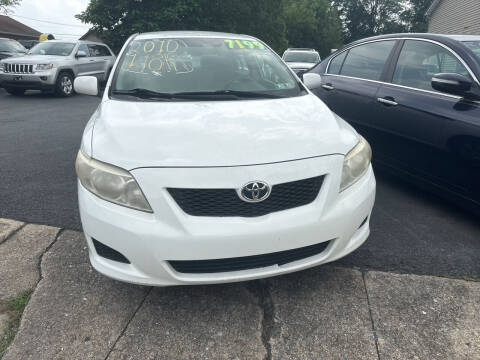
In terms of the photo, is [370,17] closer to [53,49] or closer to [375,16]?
[375,16]

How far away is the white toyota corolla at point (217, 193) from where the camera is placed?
1813 mm

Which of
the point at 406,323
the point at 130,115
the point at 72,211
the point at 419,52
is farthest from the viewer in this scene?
the point at 419,52

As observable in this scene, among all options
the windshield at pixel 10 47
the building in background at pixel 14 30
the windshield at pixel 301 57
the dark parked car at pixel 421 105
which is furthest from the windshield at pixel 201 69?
the building in background at pixel 14 30

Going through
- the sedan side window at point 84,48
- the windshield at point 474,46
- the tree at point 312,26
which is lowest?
the tree at point 312,26

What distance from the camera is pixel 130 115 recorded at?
2371 mm

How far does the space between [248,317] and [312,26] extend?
4532 cm

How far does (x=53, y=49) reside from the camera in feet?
36.0

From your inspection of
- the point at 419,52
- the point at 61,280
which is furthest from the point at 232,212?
the point at 419,52

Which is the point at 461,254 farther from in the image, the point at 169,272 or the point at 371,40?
the point at 371,40

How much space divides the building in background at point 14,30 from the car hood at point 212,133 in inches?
1689

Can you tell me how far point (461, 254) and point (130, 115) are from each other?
2485 mm

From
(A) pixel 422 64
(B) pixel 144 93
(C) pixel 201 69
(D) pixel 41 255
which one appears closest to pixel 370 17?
(A) pixel 422 64

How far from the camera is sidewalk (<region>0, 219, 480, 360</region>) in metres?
1.88

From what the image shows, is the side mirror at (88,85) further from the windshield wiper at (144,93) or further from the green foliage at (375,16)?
the green foliage at (375,16)
